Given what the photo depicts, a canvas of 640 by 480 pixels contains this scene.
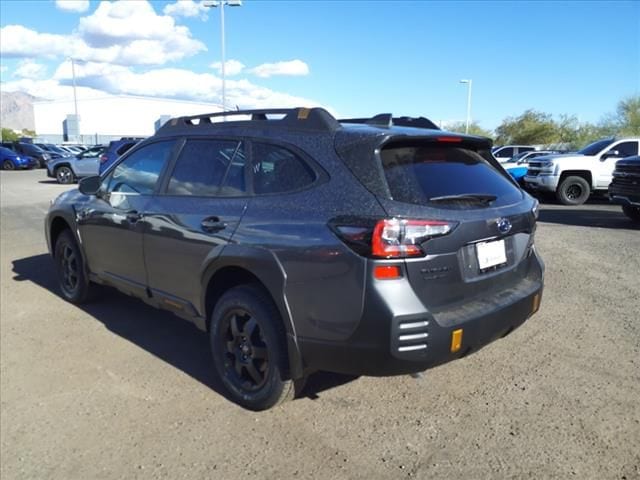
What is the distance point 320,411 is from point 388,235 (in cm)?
132

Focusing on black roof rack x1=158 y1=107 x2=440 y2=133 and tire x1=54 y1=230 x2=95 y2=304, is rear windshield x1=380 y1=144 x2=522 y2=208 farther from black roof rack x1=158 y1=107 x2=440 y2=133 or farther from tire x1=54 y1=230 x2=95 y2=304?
tire x1=54 y1=230 x2=95 y2=304

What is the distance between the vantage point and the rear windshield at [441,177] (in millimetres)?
2781

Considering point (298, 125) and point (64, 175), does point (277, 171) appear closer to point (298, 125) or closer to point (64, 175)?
point (298, 125)

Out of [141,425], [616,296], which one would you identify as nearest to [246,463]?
[141,425]

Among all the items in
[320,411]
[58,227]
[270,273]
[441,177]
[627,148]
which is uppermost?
A: [627,148]

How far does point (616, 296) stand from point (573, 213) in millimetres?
7793

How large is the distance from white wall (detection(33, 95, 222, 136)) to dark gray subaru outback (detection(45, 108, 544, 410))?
80.2m

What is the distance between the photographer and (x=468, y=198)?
9.76 ft

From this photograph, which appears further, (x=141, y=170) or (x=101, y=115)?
(x=101, y=115)

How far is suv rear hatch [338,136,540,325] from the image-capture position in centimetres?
262

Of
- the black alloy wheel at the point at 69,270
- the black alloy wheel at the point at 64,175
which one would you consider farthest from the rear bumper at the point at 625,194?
the black alloy wheel at the point at 64,175

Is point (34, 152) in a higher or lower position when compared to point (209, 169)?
lower

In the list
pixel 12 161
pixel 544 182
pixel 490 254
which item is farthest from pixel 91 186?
pixel 12 161

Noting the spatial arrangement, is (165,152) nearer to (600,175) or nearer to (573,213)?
(573,213)
